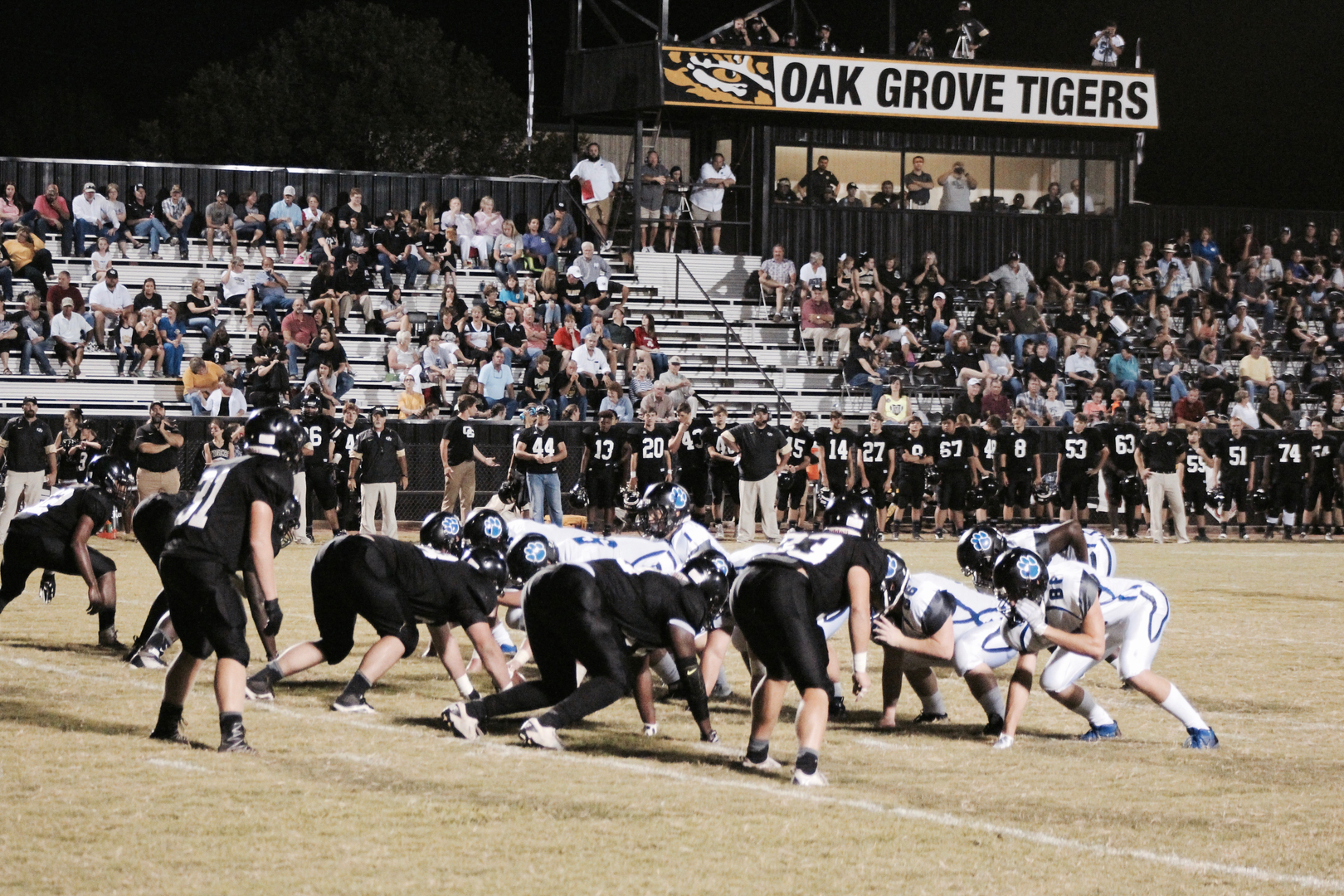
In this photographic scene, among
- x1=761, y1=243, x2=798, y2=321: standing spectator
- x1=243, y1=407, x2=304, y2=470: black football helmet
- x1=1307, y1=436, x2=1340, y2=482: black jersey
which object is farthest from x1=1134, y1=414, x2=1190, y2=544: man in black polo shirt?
x1=243, y1=407, x2=304, y2=470: black football helmet

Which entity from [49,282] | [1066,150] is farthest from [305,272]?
[1066,150]

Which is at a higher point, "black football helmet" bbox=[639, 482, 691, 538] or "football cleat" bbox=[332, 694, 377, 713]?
"black football helmet" bbox=[639, 482, 691, 538]

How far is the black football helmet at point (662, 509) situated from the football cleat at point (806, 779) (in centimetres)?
207

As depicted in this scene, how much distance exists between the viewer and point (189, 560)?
8.06m

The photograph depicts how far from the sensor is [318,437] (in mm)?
21031

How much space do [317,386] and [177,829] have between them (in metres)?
16.8

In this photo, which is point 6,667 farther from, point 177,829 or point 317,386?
point 317,386

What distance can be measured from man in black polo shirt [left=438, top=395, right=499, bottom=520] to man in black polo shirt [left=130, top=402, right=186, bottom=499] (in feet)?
10.7

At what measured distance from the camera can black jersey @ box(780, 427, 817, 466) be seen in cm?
2319

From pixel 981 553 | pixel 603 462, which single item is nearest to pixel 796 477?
pixel 603 462

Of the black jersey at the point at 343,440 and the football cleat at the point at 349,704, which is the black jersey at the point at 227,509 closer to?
the football cleat at the point at 349,704

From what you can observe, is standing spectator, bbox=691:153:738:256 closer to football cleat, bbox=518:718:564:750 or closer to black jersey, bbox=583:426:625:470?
black jersey, bbox=583:426:625:470

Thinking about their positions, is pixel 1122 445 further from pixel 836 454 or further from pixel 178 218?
pixel 178 218

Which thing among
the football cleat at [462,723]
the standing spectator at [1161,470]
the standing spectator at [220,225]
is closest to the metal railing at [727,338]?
the standing spectator at [1161,470]
